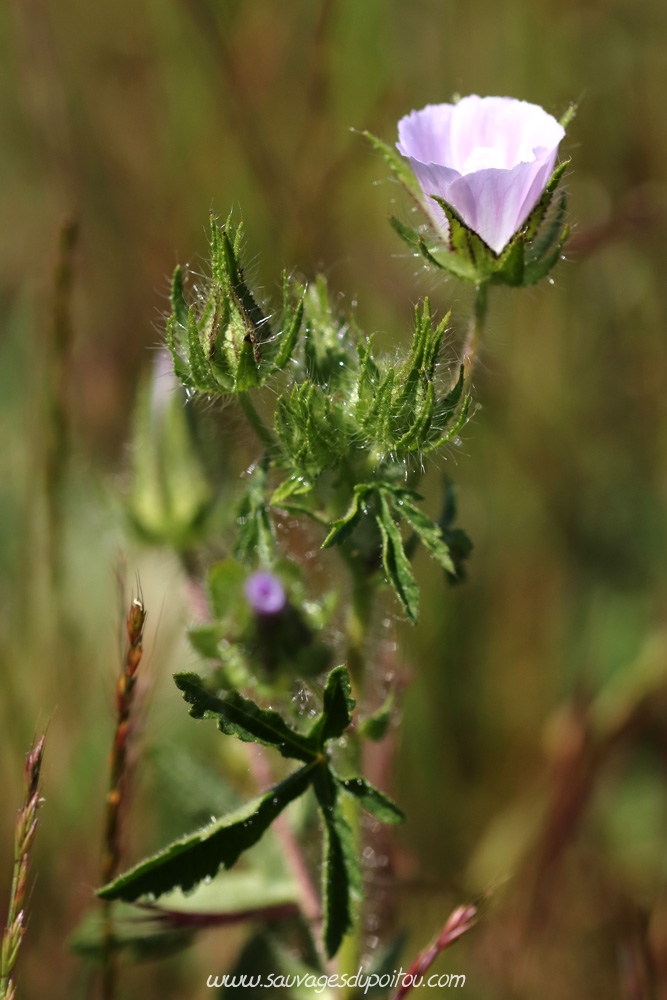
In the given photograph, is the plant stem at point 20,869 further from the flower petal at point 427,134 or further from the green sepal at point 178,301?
the flower petal at point 427,134

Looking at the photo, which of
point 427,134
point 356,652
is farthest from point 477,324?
point 356,652

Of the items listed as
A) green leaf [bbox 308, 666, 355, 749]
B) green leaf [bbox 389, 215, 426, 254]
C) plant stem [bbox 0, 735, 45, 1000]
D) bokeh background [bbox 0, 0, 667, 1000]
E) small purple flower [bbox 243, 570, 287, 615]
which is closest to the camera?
plant stem [bbox 0, 735, 45, 1000]

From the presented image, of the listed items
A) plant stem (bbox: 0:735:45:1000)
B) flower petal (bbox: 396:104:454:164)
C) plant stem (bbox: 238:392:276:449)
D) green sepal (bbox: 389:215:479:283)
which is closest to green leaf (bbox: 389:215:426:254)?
green sepal (bbox: 389:215:479:283)

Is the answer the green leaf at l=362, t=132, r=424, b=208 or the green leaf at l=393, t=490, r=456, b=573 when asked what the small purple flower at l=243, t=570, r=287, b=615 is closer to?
the green leaf at l=393, t=490, r=456, b=573

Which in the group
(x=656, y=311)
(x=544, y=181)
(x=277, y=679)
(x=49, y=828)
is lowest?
(x=49, y=828)

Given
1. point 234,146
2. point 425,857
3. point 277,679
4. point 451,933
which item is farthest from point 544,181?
point 234,146

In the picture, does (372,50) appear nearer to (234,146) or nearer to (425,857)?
(234,146)

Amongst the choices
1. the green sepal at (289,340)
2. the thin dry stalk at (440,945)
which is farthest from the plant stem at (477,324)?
the thin dry stalk at (440,945)
